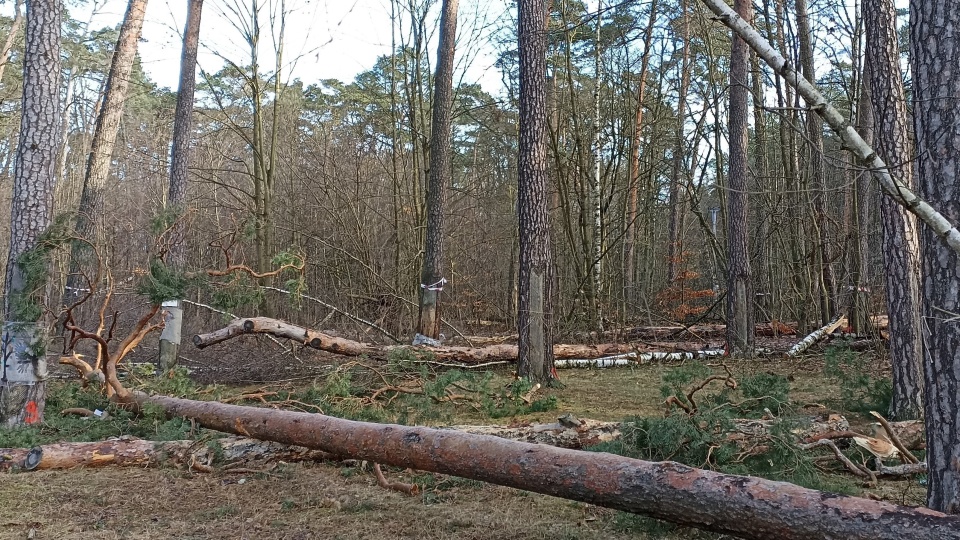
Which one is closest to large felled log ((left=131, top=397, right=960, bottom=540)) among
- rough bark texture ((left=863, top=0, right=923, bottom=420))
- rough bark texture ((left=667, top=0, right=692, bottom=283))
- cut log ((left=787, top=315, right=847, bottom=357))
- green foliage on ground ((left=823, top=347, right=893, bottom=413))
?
rough bark texture ((left=863, top=0, right=923, bottom=420))

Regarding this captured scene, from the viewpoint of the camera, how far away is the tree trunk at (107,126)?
35.7 feet

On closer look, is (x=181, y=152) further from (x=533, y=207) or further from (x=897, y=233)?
(x=897, y=233)

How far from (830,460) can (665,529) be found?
7.16ft

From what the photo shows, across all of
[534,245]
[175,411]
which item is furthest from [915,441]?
[175,411]

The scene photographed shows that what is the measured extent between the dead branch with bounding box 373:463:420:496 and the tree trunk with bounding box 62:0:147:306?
7824mm

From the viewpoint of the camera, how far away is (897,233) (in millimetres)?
6020

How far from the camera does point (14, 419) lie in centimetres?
640

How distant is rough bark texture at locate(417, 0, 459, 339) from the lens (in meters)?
11.9

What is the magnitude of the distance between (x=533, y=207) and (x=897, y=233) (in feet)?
13.7

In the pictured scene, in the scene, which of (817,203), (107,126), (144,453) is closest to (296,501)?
(144,453)

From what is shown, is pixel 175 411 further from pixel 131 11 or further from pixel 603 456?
pixel 131 11

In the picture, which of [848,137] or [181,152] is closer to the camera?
[848,137]

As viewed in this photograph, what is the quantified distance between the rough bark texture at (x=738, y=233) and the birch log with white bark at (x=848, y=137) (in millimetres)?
9150

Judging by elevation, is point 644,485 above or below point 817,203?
below
